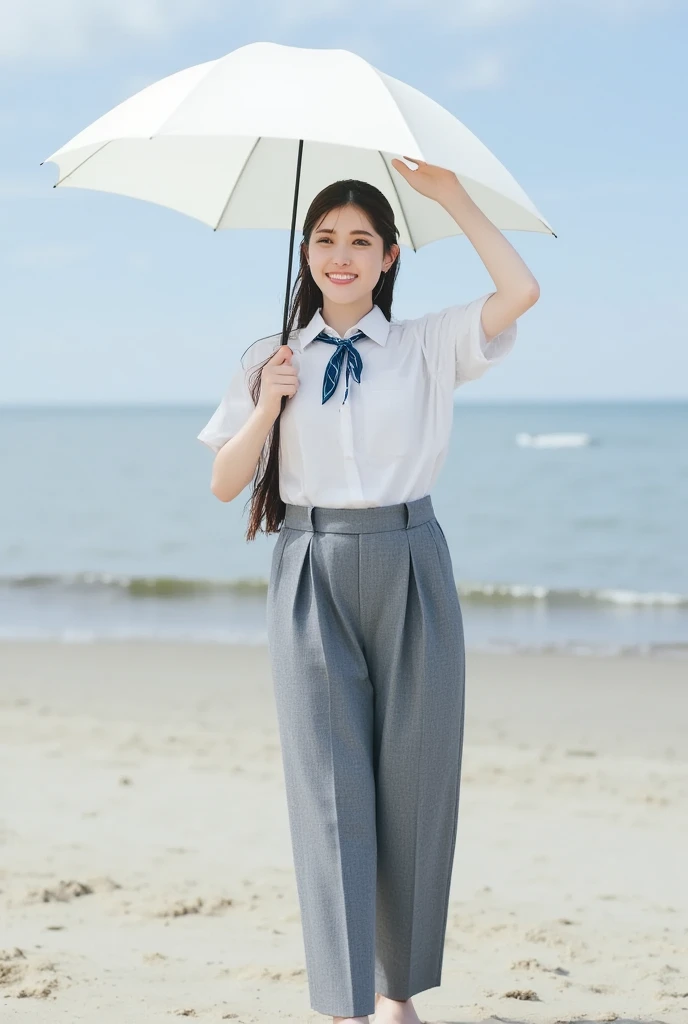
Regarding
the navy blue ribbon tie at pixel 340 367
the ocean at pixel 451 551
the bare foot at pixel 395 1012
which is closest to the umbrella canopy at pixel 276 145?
the navy blue ribbon tie at pixel 340 367

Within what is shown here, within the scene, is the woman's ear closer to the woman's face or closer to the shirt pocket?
the woman's face

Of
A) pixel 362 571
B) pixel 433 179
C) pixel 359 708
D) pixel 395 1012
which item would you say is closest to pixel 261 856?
pixel 395 1012

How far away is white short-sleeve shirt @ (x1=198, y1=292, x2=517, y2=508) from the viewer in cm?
258

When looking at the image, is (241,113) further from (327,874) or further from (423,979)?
(423,979)

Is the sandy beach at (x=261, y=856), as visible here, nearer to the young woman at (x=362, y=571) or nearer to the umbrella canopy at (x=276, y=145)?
the young woman at (x=362, y=571)

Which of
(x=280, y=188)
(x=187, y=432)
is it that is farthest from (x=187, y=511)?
(x=187, y=432)

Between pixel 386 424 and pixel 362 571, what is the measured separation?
1.07 ft

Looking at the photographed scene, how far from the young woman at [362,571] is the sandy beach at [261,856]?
2.02ft

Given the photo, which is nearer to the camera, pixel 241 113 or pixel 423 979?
pixel 241 113

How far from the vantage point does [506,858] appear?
4477 millimetres

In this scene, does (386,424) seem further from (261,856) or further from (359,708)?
(261,856)

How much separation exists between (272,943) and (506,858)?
48.3 inches

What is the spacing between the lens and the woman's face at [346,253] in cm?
264

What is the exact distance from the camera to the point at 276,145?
3.13 meters
